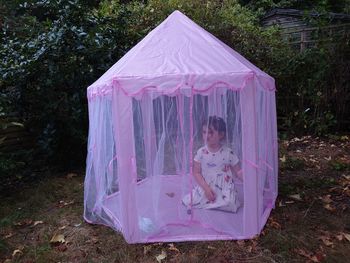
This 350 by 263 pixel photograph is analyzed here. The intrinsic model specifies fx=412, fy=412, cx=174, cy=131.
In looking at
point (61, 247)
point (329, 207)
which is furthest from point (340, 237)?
point (61, 247)

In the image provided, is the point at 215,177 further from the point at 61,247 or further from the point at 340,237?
the point at 61,247

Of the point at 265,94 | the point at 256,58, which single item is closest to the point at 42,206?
the point at 265,94

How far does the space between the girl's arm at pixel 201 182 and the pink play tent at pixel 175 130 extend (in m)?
0.05

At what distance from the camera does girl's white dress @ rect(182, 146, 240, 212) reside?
165 inches

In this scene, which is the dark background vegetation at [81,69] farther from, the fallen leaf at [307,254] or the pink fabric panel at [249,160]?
the fallen leaf at [307,254]

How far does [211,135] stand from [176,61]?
79 cm

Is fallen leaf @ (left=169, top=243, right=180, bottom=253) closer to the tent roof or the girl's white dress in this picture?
the girl's white dress

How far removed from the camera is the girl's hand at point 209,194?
4.20 metres

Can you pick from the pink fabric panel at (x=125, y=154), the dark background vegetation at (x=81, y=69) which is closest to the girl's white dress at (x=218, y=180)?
the pink fabric panel at (x=125, y=154)

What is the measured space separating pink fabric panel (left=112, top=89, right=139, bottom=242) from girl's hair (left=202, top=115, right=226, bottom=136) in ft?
2.44

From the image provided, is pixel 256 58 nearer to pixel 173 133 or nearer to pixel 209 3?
pixel 209 3

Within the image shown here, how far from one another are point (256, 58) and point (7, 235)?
6429mm

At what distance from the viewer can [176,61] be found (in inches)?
154

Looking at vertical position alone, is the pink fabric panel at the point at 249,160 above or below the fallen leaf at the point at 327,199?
above
